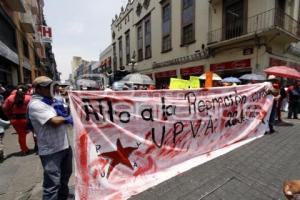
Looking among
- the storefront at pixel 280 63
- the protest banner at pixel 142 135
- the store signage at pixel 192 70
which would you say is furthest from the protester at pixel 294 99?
the store signage at pixel 192 70

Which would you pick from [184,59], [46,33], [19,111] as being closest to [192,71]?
[184,59]

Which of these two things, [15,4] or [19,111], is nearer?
[19,111]

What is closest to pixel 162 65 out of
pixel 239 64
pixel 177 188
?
pixel 239 64

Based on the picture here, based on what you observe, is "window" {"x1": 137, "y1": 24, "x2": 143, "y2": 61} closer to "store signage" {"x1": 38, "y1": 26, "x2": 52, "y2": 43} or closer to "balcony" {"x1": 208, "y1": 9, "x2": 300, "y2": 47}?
"store signage" {"x1": 38, "y1": 26, "x2": 52, "y2": 43}

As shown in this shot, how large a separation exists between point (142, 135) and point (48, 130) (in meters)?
1.42

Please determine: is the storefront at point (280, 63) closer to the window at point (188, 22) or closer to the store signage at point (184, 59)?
the store signage at point (184, 59)

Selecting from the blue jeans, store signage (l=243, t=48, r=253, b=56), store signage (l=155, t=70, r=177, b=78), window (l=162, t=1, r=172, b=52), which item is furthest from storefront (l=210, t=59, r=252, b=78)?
the blue jeans

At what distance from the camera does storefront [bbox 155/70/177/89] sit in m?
19.6

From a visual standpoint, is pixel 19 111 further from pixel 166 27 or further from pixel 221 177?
pixel 166 27

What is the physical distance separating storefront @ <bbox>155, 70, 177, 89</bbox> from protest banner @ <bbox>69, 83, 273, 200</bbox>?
14920mm

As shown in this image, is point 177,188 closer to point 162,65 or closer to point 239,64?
point 239,64

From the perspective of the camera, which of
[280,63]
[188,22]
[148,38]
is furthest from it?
[148,38]

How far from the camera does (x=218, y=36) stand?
13930mm

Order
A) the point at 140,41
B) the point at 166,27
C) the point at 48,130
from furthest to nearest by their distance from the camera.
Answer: the point at 140,41 < the point at 166,27 < the point at 48,130
